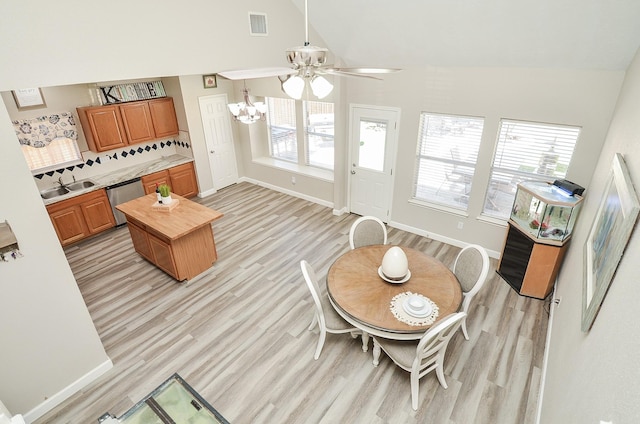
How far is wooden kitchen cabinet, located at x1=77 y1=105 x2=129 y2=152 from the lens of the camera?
5.34 meters

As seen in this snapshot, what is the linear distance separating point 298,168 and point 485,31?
420 cm

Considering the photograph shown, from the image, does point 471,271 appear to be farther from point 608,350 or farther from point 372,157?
→ point 372,157

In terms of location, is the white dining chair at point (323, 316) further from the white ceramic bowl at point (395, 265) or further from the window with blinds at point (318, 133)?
the window with blinds at point (318, 133)

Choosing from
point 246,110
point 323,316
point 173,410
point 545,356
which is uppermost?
point 246,110

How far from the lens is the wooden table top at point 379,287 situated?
2893 mm

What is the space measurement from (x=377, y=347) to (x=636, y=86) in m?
3.12

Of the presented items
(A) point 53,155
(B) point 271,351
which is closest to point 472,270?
(B) point 271,351

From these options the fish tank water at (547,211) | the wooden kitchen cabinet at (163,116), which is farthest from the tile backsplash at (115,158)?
the fish tank water at (547,211)

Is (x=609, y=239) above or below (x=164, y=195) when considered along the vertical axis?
above

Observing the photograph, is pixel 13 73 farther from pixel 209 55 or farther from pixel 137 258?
pixel 137 258

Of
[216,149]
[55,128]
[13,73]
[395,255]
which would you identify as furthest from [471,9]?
[55,128]

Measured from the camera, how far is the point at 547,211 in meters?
3.72

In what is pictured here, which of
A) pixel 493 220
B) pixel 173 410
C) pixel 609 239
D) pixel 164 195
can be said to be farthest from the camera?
pixel 493 220

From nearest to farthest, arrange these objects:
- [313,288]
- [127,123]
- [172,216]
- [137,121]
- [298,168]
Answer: [313,288], [172,216], [127,123], [137,121], [298,168]
